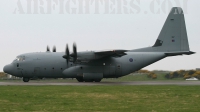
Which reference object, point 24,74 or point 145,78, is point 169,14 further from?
point 24,74

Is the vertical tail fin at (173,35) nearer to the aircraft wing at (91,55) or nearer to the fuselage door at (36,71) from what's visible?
the aircraft wing at (91,55)

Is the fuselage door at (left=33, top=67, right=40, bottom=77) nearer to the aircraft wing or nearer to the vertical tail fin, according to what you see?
the aircraft wing

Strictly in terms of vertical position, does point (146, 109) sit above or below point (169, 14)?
below

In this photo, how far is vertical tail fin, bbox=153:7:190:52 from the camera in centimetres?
4159

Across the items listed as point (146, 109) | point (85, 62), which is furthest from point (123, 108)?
point (85, 62)

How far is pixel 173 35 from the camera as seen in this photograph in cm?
4188

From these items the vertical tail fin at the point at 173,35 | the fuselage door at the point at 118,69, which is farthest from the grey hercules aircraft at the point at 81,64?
the vertical tail fin at the point at 173,35

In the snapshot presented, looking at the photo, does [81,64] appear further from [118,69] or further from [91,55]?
[118,69]

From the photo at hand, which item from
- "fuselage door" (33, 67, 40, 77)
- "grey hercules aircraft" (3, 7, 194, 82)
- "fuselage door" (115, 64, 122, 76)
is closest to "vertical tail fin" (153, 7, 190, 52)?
"grey hercules aircraft" (3, 7, 194, 82)

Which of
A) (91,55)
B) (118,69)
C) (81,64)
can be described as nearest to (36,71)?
(81,64)

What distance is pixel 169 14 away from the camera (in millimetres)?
42156

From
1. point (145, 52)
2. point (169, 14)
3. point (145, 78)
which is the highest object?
point (169, 14)

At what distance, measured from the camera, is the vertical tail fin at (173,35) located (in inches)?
1638

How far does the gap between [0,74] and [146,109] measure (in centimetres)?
4753
